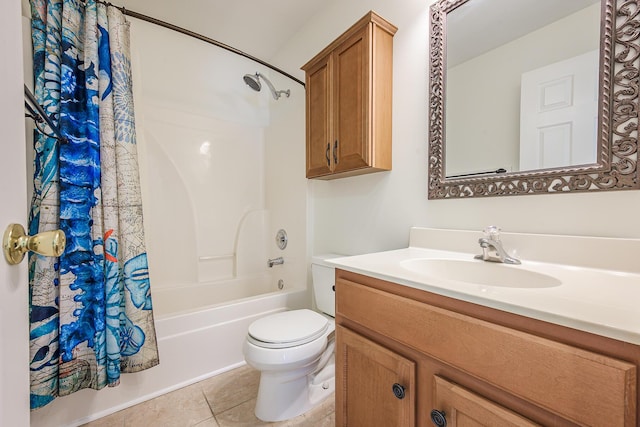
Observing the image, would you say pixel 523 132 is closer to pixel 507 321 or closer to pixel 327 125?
pixel 507 321

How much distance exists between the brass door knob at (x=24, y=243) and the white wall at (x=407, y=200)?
1272 mm

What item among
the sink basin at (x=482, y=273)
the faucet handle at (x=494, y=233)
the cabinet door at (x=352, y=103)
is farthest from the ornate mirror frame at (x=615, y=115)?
the cabinet door at (x=352, y=103)

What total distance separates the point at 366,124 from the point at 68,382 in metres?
1.77

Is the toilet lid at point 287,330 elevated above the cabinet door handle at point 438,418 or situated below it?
below

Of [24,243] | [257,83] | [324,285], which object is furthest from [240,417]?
[257,83]

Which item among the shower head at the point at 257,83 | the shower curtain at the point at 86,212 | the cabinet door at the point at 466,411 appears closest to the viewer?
the cabinet door at the point at 466,411

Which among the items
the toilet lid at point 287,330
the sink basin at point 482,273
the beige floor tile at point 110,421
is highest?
the sink basin at point 482,273

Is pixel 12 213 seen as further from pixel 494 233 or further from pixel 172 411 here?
pixel 172 411

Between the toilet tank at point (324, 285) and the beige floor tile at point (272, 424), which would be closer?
the beige floor tile at point (272, 424)

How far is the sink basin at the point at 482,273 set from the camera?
0.81 metres

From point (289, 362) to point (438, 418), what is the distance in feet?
2.25

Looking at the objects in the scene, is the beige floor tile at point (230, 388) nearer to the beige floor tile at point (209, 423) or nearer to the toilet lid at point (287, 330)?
the beige floor tile at point (209, 423)

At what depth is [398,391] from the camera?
0.73 metres

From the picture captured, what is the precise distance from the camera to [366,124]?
131 centimetres
